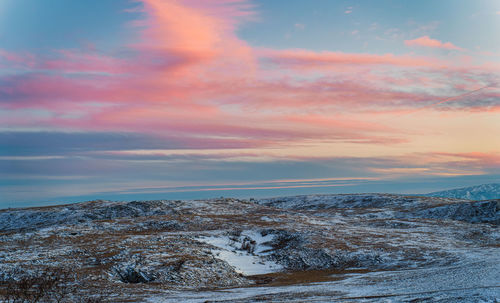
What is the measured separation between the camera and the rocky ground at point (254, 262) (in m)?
33.2

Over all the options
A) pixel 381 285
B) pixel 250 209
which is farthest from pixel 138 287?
pixel 250 209

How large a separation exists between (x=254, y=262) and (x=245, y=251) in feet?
22.0

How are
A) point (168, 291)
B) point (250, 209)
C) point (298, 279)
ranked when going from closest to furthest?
point (168, 291) → point (298, 279) → point (250, 209)

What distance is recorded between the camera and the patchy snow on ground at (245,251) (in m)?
59.1

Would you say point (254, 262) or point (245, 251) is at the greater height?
point (245, 251)

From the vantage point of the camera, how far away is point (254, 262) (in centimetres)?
6184

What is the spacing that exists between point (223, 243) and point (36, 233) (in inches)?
1521

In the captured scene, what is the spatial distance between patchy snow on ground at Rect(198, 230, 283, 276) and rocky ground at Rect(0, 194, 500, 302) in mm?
189

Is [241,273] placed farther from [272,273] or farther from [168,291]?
[168,291]

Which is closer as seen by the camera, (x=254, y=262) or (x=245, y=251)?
(x=254, y=262)

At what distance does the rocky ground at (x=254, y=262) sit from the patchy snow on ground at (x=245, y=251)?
7.4 inches

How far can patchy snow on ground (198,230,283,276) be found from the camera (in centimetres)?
5909

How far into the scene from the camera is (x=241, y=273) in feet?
181

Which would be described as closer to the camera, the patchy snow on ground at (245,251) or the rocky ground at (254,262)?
the rocky ground at (254,262)
